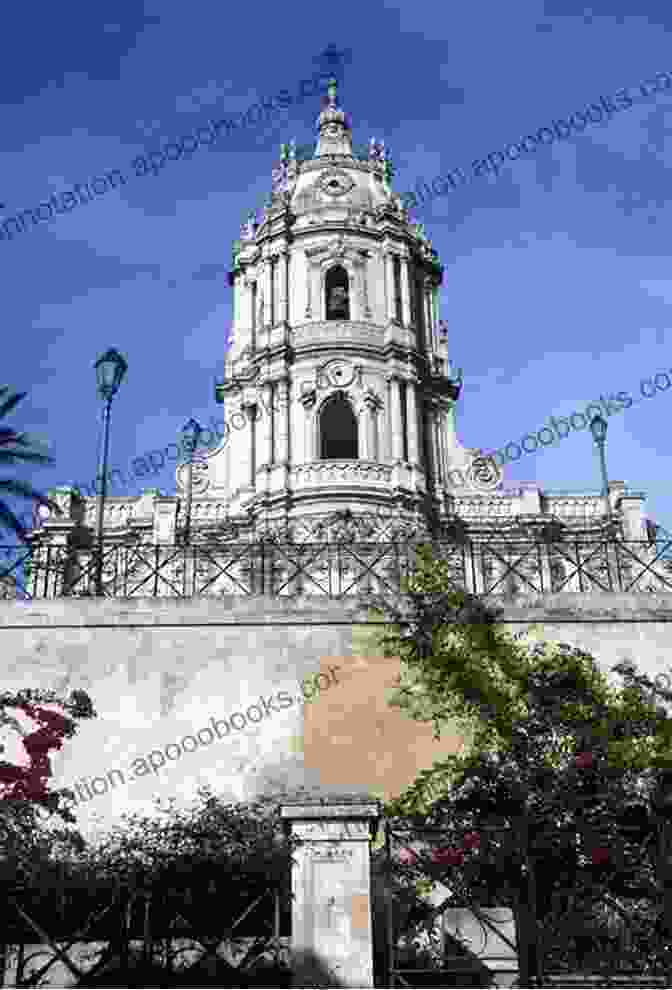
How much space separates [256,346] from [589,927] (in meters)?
32.9

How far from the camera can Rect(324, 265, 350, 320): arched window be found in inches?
1763

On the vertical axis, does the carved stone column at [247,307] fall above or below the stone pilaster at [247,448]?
above

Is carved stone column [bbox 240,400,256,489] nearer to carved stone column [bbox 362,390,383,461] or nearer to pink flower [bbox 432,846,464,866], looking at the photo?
carved stone column [bbox 362,390,383,461]

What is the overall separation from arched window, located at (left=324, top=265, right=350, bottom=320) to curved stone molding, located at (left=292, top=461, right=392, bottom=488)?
7691 millimetres

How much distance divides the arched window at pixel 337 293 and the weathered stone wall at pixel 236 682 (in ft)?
90.6

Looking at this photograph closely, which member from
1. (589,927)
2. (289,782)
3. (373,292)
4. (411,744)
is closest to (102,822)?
(289,782)

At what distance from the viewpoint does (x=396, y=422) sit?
41375 mm

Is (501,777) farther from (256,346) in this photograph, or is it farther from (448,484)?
(256,346)

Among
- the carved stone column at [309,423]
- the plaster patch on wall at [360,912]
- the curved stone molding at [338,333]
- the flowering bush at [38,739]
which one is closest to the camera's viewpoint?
the plaster patch on wall at [360,912]

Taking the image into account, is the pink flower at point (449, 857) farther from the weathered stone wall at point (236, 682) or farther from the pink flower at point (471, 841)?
the weathered stone wall at point (236, 682)

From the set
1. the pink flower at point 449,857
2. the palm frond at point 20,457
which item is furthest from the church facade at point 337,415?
the pink flower at point 449,857

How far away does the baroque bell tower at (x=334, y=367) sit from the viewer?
129 ft

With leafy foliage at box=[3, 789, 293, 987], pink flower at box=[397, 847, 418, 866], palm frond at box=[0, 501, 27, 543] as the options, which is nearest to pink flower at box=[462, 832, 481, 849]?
pink flower at box=[397, 847, 418, 866]

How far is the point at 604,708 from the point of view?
17375 mm
